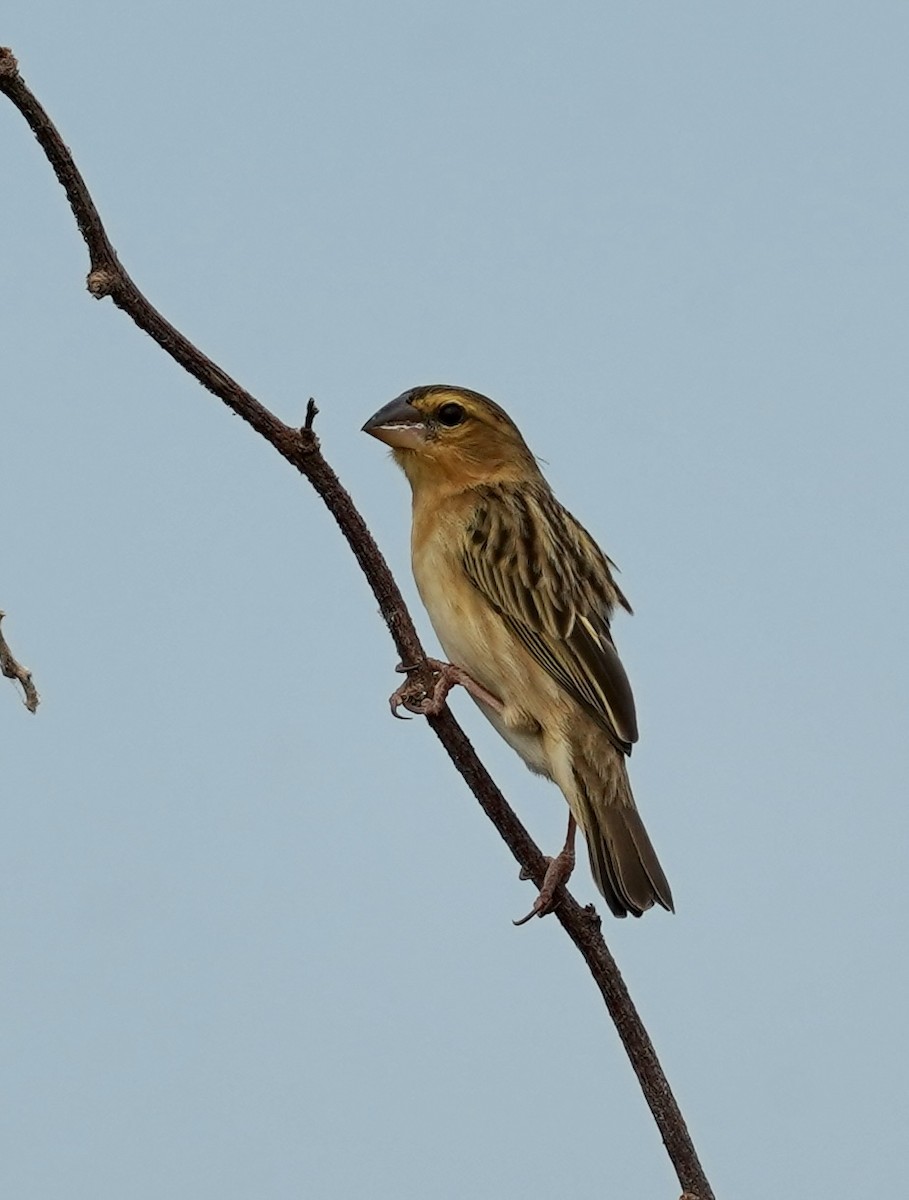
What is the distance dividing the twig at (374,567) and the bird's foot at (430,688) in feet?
0.11

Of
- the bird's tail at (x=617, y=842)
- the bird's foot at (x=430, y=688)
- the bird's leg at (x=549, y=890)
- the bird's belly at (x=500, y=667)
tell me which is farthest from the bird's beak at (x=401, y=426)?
the bird's leg at (x=549, y=890)

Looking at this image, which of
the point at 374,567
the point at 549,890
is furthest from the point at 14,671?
the point at 549,890

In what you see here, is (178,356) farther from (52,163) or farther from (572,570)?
(572,570)

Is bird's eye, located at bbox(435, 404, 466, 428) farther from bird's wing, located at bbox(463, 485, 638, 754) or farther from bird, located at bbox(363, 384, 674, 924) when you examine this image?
bird's wing, located at bbox(463, 485, 638, 754)

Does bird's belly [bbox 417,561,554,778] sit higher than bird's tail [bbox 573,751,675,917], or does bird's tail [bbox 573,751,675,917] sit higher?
bird's belly [bbox 417,561,554,778]

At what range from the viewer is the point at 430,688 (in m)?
3.74

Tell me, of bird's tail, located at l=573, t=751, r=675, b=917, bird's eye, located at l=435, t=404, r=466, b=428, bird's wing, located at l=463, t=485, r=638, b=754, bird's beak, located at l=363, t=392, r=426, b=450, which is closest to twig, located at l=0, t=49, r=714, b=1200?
bird's tail, located at l=573, t=751, r=675, b=917

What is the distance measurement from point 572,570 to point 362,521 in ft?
6.74

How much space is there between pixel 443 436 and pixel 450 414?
0.30 ft

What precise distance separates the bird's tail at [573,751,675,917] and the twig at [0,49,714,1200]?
62 cm

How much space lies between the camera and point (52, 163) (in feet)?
9.17

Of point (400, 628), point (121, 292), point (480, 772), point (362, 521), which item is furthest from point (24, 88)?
point (480, 772)

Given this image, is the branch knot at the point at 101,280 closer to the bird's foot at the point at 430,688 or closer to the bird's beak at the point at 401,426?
the bird's foot at the point at 430,688

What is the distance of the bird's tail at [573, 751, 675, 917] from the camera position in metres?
4.68
